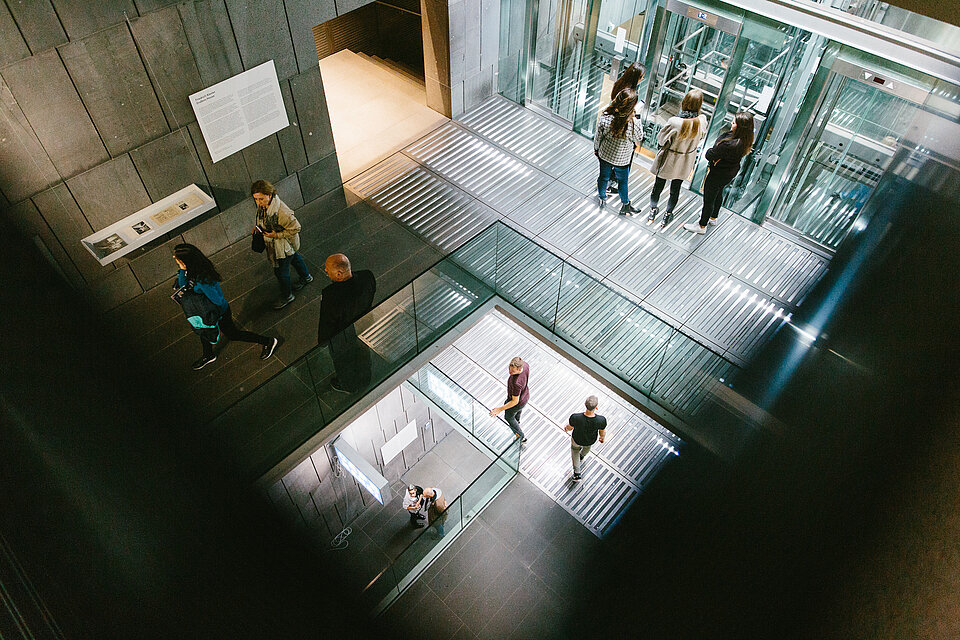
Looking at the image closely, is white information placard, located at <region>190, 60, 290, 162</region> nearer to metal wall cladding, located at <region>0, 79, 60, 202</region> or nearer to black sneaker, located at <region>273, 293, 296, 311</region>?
metal wall cladding, located at <region>0, 79, 60, 202</region>

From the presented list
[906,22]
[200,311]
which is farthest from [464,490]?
[906,22]

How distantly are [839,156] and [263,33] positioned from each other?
5.95 metres

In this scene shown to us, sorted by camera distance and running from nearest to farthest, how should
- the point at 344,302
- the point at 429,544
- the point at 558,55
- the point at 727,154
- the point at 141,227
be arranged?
the point at 344,302
the point at 141,227
the point at 727,154
the point at 429,544
the point at 558,55

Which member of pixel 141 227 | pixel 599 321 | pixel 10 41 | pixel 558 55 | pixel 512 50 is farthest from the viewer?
pixel 512 50

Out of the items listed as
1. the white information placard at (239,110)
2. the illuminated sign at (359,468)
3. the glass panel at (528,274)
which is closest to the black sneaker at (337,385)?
the illuminated sign at (359,468)

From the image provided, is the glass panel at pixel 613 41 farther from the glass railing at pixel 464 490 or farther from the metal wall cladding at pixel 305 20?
the glass railing at pixel 464 490

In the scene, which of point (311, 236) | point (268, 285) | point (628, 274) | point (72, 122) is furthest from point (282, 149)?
point (628, 274)

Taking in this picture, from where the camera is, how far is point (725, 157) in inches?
258

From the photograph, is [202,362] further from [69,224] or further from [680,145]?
[680,145]

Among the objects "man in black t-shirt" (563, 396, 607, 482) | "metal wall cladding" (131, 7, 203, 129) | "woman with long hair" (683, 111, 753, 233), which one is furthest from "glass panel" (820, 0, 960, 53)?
"metal wall cladding" (131, 7, 203, 129)

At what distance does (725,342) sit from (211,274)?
4929mm

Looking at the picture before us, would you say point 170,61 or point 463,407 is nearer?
point 170,61

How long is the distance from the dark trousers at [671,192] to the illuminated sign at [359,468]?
4.62 metres

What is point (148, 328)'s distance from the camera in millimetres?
6609
